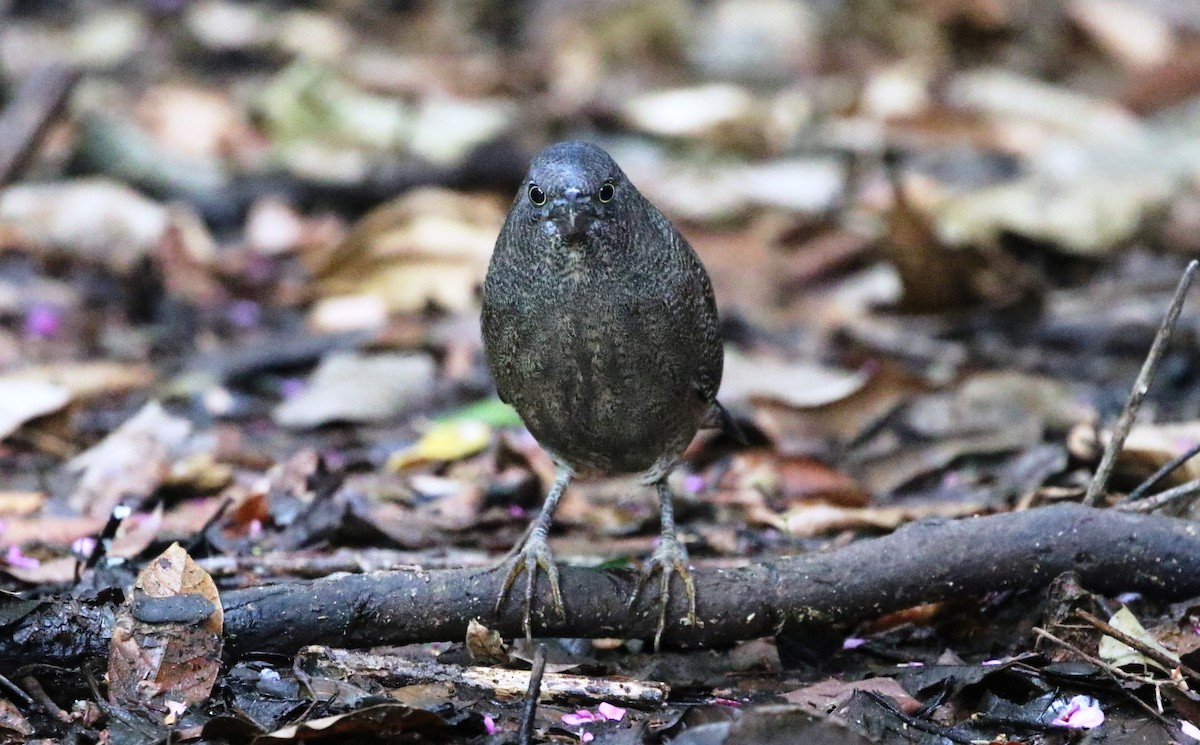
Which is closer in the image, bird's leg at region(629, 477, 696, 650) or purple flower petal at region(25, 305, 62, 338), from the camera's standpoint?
bird's leg at region(629, 477, 696, 650)

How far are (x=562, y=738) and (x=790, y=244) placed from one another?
5.81m

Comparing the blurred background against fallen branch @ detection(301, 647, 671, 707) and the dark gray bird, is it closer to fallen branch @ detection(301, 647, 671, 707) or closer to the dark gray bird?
the dark gray bird

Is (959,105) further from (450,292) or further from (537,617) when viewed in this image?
(537,617)

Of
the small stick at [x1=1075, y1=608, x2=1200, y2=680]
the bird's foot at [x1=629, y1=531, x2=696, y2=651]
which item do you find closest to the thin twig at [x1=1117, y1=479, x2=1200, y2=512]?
the small stick at [x1=1075, y1=608, x2=1200, y2=680]

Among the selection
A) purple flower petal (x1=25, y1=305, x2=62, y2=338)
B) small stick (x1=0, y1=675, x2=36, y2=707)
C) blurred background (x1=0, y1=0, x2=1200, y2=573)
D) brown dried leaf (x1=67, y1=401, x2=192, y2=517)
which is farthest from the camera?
purple flower petal (x1=25, y1=305, x2=62, y2=338)

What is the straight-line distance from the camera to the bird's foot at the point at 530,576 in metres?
3.56

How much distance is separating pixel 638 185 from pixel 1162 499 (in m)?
5.65

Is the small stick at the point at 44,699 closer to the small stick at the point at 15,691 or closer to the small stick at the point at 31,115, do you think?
the small stick at the point at 15,691

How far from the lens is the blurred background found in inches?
213

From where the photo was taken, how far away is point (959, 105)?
10.7m

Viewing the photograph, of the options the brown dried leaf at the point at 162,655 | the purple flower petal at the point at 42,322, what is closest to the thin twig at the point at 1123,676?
the brown dried leaf at the point at 162,655

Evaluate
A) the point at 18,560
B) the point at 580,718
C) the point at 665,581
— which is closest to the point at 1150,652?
the point at 665,581

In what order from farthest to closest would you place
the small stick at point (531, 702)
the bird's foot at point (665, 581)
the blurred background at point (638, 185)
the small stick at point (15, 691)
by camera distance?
the blurred background at point (638, 185), the bird's foot at point (665, 581), the small stick at point (15, 691), the small stick at point (531, 702)


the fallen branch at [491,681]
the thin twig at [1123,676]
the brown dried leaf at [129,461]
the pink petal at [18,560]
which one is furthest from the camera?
the brown dried leaf at [129,461]
